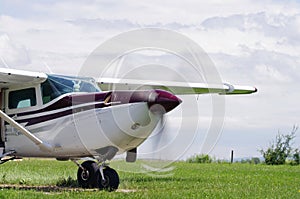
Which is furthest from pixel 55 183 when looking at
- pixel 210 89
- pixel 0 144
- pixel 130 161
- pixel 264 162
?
pixel 264 162

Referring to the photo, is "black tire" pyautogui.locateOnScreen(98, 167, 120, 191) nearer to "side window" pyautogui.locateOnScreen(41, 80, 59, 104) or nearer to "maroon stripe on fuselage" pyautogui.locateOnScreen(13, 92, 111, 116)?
"maroon stripe on fuselage" pyautogui.locateOnScreen(13, 92, 111, 116)

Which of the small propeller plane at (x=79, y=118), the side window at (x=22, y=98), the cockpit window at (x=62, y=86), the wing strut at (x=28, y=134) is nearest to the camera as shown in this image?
the small propeller plane at (x=79, y=118)

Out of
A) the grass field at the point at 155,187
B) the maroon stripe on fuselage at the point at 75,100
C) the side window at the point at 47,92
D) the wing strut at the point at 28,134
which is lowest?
the grass field at the point at 155,187

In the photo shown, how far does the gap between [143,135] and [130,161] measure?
3.66 feet

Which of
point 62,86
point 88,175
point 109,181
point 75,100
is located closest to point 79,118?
point 75,100

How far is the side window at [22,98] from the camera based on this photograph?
16.4 meters

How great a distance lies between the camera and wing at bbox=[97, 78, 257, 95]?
16627 mm

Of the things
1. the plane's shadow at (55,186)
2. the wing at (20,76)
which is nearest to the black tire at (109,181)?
the plane's shadow at (55,186)

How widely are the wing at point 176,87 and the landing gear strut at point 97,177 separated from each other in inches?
82.0

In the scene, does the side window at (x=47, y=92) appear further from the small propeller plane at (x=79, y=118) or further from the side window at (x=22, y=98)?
the side window at (x=22, y=98)

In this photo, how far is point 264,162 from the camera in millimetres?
38719

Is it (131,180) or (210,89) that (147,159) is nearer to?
(131,180)

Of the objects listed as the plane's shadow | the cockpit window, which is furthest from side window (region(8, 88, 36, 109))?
the plane's shadow

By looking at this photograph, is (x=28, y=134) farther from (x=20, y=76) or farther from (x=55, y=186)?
(x=55, y=186)
